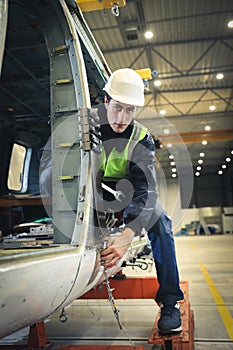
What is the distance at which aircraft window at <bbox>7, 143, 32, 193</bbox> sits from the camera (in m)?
5.94

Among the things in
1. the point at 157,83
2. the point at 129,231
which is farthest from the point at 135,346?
the point at 157,83

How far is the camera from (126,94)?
110 inches

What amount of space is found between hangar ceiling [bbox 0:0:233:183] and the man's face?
781 millimetres

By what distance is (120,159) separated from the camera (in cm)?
277

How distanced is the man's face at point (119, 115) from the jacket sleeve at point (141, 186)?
192 millimetres

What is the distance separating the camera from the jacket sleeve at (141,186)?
2.37 metres

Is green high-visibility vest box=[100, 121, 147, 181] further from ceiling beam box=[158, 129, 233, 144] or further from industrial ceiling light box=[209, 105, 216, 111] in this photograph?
ceiling beam box=[158, 129, 233, 144]

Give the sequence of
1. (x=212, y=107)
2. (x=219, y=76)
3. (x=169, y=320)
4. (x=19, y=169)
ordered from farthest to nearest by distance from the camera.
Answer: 1. (x=212, y=107)
2. (x=219, y=76)
3. (x=19, y=169)
4. (x=169, y=320)

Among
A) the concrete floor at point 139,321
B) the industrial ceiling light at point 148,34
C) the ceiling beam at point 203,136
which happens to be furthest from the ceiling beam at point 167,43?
the ceiling beam at point 203,136

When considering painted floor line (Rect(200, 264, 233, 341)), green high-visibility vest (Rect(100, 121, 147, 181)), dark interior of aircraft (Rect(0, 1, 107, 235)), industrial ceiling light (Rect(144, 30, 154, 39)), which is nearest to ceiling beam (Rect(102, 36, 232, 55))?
industrial ceiling light (Rect(144, 30, 154, 39))

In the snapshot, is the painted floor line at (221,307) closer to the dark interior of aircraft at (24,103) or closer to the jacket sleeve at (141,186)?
the jacket sleeve at (141,186)

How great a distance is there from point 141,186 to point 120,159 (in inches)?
11.8

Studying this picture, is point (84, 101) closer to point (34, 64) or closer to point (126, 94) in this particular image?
point (126, 94)

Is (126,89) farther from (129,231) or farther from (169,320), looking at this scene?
(169,320)
